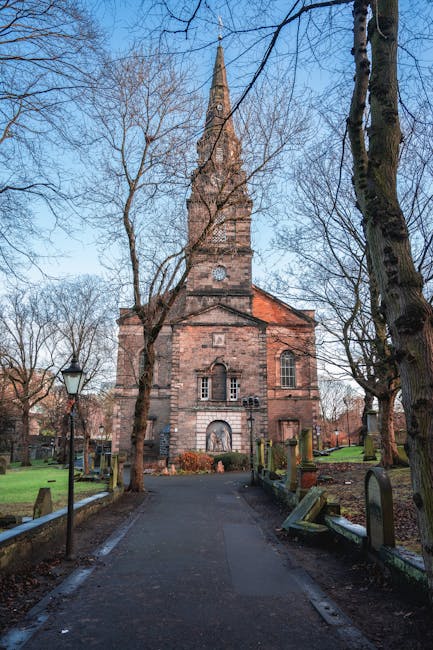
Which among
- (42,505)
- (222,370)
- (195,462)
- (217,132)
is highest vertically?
(217,132)

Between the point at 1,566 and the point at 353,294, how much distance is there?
14083 millimetres

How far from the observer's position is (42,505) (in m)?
8.49

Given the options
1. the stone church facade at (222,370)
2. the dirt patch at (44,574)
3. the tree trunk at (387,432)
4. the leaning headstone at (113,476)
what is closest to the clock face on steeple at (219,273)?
the stone church facade at (222,370)

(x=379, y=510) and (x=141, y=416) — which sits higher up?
(x=141, y=416)

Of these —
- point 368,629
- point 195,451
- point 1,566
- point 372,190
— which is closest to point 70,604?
point 1,566

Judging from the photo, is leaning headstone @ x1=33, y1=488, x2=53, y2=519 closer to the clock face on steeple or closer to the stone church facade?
the stone church facade

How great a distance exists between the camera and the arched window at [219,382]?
34812 mm

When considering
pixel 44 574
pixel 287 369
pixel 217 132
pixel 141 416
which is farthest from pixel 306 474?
pixel 287 369

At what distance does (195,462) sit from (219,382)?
7.16m

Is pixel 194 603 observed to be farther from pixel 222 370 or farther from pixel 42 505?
pixel 222 370

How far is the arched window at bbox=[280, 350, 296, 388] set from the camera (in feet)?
125

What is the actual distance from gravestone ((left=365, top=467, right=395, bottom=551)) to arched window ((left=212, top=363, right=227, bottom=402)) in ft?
92.1

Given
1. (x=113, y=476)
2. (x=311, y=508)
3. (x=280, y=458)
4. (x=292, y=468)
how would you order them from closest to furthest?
(x=311, y=508), (x=292, y=468), (x=113, y=476), (x=280, y=458)

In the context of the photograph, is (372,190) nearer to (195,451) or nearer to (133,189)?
(133,189)
